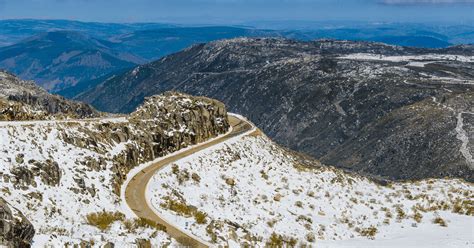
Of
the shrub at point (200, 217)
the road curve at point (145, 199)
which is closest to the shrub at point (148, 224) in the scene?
the road curve at point (145, 199)

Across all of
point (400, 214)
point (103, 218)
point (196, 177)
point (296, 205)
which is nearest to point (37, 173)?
point (103, 218)

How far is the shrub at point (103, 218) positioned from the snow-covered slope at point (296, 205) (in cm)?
A: 361

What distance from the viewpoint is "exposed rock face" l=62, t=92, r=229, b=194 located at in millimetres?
37875

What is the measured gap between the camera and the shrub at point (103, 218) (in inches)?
978

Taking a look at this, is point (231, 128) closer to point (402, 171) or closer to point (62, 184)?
point (62, 184)

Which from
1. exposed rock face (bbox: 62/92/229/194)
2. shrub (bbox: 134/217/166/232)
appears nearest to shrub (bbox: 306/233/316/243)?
shrub (bbox: 134/217/166/232)

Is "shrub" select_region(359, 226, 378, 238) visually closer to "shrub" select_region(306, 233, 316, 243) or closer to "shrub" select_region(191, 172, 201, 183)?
"shrub" select_region(306, 233, 316, 243)

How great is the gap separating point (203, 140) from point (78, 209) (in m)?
30.2

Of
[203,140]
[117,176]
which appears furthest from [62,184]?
[203,140]

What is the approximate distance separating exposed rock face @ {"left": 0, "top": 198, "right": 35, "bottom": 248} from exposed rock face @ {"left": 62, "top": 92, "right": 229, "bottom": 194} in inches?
506

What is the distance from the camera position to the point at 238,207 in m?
34.0

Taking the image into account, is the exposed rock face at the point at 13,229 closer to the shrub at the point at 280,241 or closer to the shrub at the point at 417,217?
the shrub at the point at 280,241

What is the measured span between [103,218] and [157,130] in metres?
21.7

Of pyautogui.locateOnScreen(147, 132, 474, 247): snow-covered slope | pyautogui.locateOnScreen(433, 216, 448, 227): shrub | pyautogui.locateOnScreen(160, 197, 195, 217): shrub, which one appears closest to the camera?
pyautogui.locateOnScreen(147, 132, 474, 247): snow-covered slope
